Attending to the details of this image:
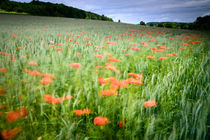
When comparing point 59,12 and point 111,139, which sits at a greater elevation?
point 59,12

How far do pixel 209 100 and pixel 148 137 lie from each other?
0.72m

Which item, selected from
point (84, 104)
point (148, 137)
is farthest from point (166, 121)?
point (84, 104)

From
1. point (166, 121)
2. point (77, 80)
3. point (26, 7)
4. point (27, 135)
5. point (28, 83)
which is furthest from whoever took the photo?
point (26, 7)

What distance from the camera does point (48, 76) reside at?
115 centimetres

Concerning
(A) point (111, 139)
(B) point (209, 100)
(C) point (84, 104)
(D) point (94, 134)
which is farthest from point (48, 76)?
(B) point (209, 100)

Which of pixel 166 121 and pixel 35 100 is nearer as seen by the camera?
pixel 166 121

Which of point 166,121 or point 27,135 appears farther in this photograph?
point 166,121

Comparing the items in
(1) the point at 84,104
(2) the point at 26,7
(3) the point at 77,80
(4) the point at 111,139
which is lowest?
(4) the point at 111,139

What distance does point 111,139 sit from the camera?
0.90 m

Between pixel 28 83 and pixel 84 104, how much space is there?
0.59 metres

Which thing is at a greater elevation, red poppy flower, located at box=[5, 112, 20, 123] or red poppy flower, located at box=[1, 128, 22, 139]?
red poppy flower, located at box=[5, 112, 20, 123]

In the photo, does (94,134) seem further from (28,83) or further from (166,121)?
(28,83)

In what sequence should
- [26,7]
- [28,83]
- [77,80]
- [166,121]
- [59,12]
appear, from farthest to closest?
1. [59,12]
2. [26,7]
3. [77,80]
4. [28,83]
5. [166,121]

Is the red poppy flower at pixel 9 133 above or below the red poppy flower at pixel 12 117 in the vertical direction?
below
